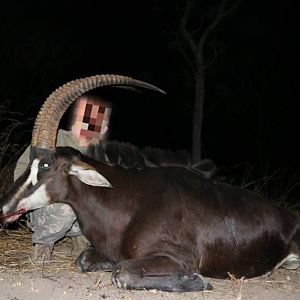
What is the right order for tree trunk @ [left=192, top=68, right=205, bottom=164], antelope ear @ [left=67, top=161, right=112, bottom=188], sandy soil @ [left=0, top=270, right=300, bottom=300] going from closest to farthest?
sandy soil @ [left=0, top=270, right=300, bottom=300] < antelope ear @ [left=67, top=161, right=112, bottom=188] < tree trunk @ [left=192, top=68, right=205, bottom=164]

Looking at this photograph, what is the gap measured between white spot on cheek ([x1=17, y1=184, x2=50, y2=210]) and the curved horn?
0.36 m

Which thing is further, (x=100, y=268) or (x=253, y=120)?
(x=253, y=120)

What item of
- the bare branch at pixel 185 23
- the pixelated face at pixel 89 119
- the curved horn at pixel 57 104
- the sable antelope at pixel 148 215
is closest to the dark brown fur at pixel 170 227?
the sable antelope at pixel 148 215

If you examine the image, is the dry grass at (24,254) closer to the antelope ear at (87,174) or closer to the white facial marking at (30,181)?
the white facial marking at (30,181)

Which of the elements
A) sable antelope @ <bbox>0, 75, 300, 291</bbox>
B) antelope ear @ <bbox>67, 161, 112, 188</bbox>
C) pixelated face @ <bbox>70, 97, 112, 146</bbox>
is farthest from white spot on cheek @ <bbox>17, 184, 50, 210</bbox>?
pixelated face @ <bbox>70, 97, 112, 146</bbox>

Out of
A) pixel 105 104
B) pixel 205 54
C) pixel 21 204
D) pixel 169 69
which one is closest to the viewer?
pixel 21 204

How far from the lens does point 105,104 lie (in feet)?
18.9

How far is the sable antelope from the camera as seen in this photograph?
467 centimetres

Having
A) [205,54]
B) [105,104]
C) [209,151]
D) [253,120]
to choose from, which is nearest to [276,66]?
[253,120]

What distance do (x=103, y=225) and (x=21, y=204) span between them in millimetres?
696

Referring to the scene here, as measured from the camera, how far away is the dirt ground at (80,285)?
14.7ft

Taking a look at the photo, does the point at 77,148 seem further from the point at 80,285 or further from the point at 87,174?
the point at 80,285

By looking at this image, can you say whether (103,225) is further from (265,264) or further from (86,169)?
(265,264)

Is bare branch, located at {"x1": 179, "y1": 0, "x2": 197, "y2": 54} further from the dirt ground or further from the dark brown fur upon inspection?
the dark brown fur
